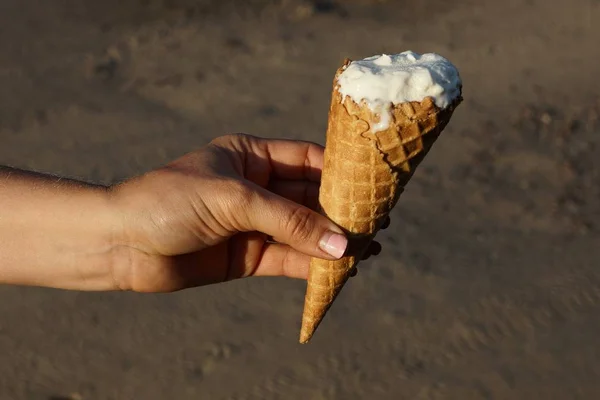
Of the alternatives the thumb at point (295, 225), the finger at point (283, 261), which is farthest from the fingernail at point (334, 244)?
the finger at point (283, 261)

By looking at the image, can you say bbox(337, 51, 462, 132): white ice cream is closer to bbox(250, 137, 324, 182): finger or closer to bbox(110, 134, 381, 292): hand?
bbox(110, 134, 381, 292): hand

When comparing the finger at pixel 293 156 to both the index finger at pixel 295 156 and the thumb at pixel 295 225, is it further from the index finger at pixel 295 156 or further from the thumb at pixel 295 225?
the thumb at pixel 295 225

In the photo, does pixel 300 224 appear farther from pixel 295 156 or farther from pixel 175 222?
pixel 295 156

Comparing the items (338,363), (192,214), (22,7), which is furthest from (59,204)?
(22,7)

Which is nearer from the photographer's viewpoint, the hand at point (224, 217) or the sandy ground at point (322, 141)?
the hand at point (224, 217)

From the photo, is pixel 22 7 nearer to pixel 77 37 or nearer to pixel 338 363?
pixel 77 37

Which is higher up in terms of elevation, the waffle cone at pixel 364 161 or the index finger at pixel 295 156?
the waffle cone at pixel 364 161
